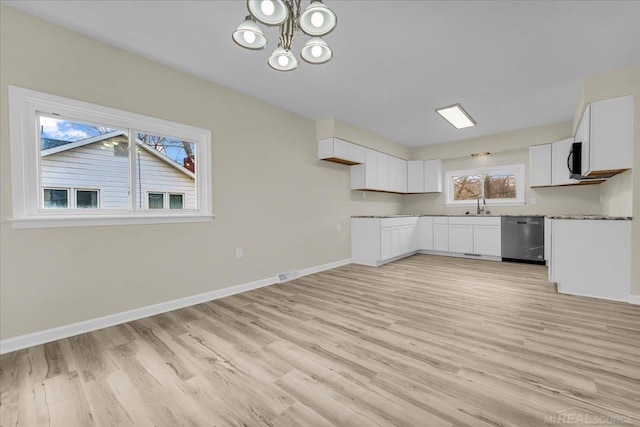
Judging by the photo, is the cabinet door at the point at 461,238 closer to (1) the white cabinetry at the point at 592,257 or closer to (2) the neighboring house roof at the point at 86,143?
(1) the white cabinetry at the point at 592,257

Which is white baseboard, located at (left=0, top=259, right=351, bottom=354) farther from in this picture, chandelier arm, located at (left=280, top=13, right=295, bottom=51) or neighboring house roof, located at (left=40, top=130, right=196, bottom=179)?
chandelier arm, located at (left=280, top=13, right=295, bottom=51)

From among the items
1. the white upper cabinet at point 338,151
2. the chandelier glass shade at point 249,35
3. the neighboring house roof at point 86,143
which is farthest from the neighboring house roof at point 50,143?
the white upper cabinet at point 338,151

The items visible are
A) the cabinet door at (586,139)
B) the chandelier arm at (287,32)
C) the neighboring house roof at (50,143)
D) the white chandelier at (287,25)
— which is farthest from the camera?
the cabinet door at (586,139)

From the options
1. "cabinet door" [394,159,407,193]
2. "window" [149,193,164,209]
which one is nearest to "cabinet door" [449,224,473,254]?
"cabinet door" [394,159,407,193]

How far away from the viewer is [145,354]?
1.98 metres

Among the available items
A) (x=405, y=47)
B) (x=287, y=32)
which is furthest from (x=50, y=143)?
(x=405, y=47)

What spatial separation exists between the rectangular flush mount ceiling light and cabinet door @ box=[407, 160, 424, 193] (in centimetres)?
163

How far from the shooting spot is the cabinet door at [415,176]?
21.2ft

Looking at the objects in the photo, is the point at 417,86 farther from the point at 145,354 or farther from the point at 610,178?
the point at 145,354

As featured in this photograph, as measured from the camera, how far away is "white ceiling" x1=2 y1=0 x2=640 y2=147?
206 cm

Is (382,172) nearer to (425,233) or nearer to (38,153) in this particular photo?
(425,233)

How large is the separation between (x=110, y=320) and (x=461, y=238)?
5757 mm

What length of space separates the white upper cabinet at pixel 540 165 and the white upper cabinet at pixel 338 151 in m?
3.17

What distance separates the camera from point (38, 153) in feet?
7.16
